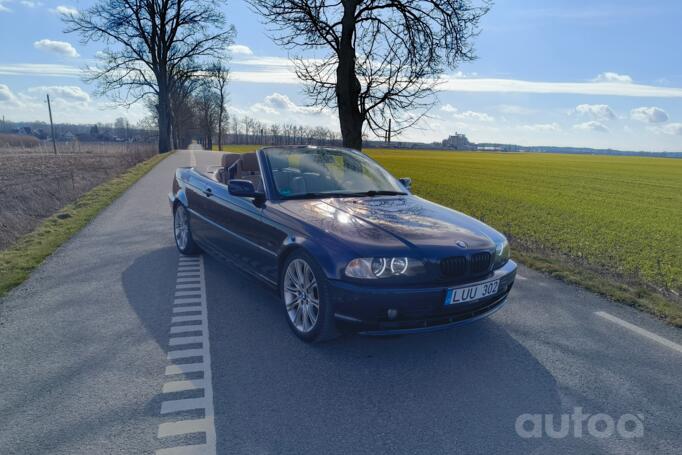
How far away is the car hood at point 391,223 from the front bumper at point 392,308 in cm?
34

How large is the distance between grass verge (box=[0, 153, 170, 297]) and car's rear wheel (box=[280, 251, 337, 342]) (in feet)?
10.0

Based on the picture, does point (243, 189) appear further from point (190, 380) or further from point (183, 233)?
point (183, 233)

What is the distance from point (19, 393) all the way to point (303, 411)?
5.94 ft

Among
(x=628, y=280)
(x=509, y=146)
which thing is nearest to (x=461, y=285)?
(x=628, y=280)

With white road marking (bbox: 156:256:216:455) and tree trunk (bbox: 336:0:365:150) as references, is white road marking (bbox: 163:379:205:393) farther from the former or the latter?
tree trunk (bbox: 336:0:365:150)

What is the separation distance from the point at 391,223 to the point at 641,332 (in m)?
2.45

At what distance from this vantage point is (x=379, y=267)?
3.03 meters

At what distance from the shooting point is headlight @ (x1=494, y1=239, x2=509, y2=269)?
11.7 feet

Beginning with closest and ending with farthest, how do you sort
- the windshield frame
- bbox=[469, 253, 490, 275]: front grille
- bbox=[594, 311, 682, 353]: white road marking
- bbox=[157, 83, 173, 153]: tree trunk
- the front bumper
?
the front bumper, bbox=[469, 253, 490, 275]: front grille, bbox=[594, 311, 682, 353]: white road marking, the windshield frame, bbox=[157, 83, 173, 153]: tree trunk

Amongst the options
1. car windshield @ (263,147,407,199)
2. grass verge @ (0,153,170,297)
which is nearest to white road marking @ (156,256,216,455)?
car windshield @ (263,147,407,199)

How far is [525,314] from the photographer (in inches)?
165

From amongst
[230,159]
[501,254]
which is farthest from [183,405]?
[230,159]

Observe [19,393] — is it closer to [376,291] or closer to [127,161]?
[376,291]

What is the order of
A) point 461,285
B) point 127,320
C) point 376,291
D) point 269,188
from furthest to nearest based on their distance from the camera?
point 269,188
point 127,320
point 461,285
point 376,291
